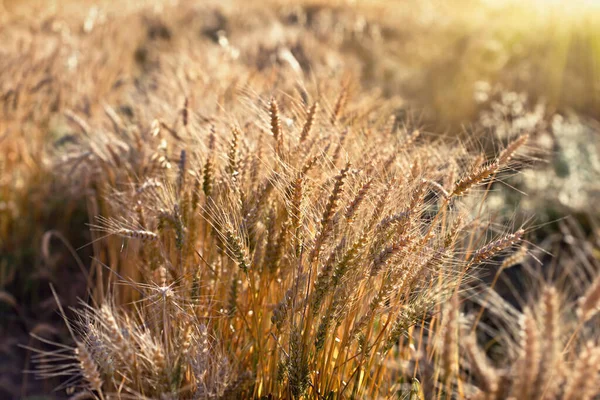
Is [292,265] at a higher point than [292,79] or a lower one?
lower

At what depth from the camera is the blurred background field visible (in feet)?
11.9

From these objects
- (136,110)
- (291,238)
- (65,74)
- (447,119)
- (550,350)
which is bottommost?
(550,350)

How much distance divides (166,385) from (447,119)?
5561mm

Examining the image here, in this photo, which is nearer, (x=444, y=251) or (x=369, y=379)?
(x=444, y=251)

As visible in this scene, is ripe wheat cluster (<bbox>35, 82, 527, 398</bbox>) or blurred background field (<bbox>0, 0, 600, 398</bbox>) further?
blurred background field (<bbox>0, 0, 600, 398</bbox>)

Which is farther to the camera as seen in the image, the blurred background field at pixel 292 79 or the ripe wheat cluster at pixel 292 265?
the blurred background field at pixel 292 79

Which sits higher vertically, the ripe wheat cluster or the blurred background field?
the blurred background field

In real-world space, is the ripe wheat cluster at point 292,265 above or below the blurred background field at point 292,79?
below

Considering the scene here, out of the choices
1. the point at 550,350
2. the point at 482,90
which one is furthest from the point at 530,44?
the point at 550,350

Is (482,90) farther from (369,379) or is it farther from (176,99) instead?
(369,379)

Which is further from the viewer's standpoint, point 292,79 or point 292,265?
point 292,79

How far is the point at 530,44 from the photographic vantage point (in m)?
9.07

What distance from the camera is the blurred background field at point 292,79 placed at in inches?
142

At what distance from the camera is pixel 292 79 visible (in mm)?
3975
